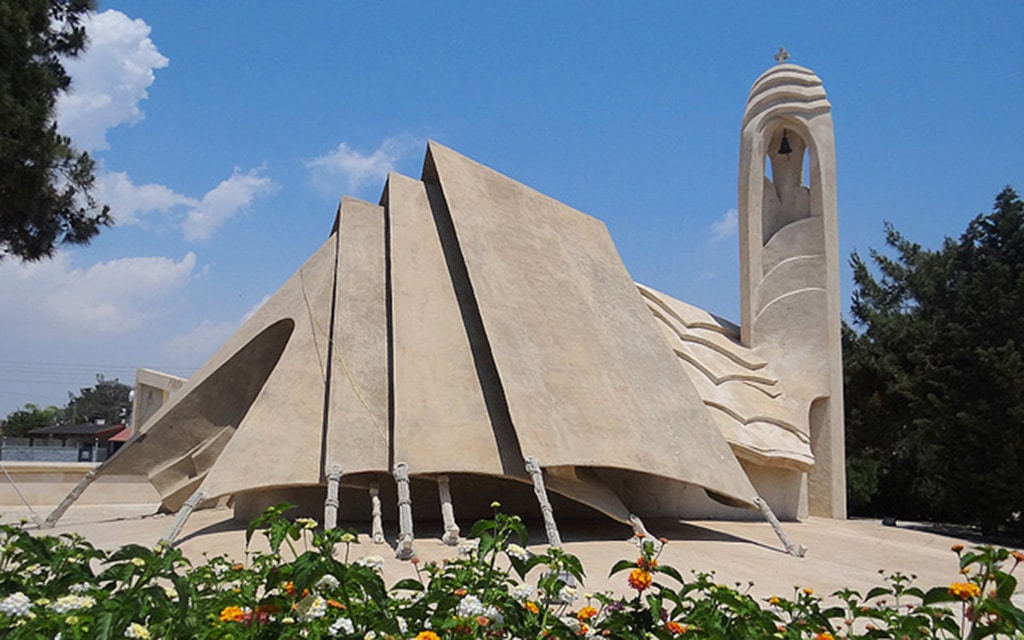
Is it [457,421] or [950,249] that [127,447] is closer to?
[457,421]

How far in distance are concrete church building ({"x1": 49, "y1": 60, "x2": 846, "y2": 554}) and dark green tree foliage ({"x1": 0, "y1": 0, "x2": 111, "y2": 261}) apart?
9.83 feet

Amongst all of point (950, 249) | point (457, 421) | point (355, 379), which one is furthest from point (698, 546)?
point (950, 249)

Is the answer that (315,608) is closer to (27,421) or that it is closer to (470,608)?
(470,608)

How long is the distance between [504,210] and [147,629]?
35.0 feet

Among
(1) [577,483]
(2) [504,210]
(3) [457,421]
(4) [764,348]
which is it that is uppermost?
(2) [504,210]

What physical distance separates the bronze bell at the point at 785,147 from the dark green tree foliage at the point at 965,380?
4.72m

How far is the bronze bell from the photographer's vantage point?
17562mm

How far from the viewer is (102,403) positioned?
64.9 m

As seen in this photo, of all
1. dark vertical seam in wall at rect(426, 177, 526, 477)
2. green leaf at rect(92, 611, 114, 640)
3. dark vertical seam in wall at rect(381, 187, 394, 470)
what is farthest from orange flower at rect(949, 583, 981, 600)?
dark vertical seam in wall at rect(381, 187, 394, 470)

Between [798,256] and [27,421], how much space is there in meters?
53.0

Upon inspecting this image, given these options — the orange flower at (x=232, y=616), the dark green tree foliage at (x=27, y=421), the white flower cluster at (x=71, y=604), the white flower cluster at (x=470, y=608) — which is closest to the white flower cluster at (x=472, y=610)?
the white flower cluster at (x=470, y=608)

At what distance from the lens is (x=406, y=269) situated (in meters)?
11.3

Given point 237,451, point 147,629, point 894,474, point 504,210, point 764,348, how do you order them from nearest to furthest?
1. point 147,629
2. point 237,451
3. point 504,210
4. point 764,348
5. point 894,474

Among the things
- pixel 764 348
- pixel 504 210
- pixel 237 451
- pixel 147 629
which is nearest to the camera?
pixel 147 629
